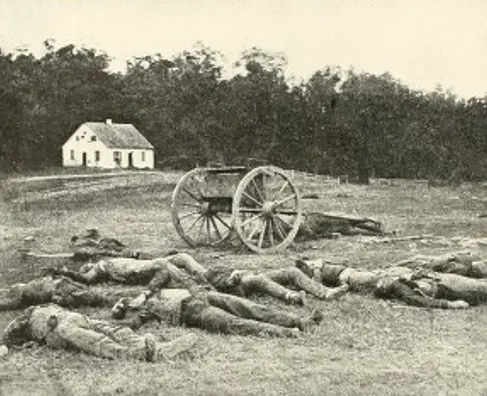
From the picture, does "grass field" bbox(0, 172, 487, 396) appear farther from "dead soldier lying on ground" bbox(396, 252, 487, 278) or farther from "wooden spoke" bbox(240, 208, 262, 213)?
"dead soldier lying on ground" bbox(396, 252, 487, 278)

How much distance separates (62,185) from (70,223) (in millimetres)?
7995

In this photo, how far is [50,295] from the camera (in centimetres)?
594

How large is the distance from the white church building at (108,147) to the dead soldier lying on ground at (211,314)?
28.0m

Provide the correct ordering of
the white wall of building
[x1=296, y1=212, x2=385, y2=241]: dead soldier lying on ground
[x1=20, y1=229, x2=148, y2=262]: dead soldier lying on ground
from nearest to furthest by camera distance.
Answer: [x1=20, y1=229, x2=148, y2=262]: dead soldier lying on ground → [x1=296, y1=212, x2=385, y2=241]: dead soldier lying on ground → the white wall of building

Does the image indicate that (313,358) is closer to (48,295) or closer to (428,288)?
(428,288)

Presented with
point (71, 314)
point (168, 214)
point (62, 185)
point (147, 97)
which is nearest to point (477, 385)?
point (71, 314)

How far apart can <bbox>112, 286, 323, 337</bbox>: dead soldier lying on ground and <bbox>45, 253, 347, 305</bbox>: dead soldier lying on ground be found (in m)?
0.41

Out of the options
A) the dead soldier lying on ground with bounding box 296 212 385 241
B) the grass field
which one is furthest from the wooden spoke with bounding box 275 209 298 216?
the dead soldier lying on ground with bounding box 296 212 385 241

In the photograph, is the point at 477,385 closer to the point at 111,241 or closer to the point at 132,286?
the point at 132,286

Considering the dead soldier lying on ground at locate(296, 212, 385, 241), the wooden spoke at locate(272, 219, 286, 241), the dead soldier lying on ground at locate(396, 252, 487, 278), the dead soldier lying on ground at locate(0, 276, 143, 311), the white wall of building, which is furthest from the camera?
the white wall of building

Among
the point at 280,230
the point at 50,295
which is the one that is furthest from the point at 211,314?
the point at 280,230

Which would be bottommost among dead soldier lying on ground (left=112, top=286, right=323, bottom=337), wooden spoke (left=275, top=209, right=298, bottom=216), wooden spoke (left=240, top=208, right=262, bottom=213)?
dead soldier lying on ground (left=112, top=286, right=323, bottom=337)

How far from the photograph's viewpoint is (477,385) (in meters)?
4.07

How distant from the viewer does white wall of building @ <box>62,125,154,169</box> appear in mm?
33406
